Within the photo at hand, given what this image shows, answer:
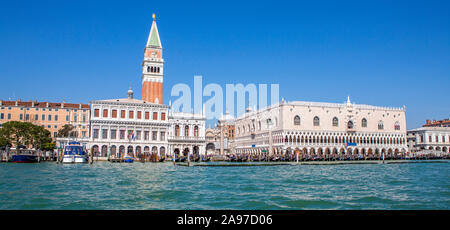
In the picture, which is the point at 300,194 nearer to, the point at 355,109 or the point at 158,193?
the point at 158,193

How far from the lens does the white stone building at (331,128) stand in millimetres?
61750

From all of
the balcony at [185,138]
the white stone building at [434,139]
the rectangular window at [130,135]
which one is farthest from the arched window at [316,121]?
the rectangular window at [130,135]

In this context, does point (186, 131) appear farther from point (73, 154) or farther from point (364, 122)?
point (364, 122)

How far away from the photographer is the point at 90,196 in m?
12.9

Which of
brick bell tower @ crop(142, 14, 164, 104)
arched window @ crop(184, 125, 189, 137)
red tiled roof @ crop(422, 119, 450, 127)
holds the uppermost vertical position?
brick bell tower @ crop(142, 14, 164, 104)

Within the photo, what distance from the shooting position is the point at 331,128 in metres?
63.6

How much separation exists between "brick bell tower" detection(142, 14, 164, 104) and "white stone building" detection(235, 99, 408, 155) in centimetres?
1953

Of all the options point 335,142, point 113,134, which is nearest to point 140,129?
point 113,134

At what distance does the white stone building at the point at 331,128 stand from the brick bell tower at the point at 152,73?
19529mm

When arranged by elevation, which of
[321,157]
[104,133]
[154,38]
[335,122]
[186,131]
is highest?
[154,38]

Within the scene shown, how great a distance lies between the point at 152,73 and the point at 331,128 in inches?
1225

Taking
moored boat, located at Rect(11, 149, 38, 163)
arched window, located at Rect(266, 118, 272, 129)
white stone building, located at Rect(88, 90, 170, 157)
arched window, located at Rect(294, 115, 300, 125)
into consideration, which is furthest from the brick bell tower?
moored boat, located at Rect(11, 149, 38, 163)

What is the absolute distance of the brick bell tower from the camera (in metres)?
63.6

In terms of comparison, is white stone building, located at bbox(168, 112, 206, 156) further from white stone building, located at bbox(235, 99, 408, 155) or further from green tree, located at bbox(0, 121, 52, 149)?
green tree, located at bbox(0, 121, 52, 149)
